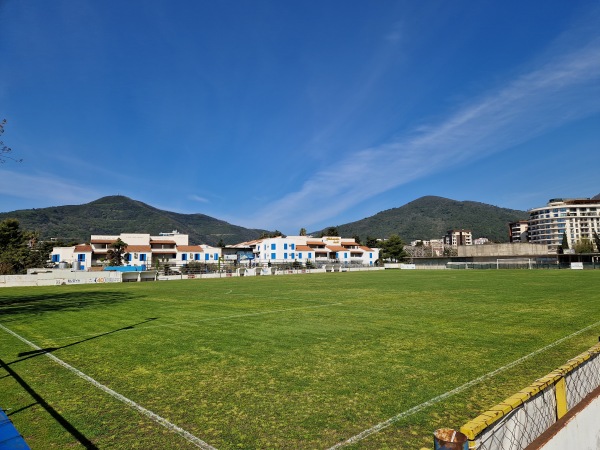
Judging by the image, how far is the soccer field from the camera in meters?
5.11

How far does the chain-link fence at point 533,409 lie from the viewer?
2691 mm

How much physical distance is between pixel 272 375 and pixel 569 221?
689 feet

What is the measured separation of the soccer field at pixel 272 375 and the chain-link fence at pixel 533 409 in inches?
62.5

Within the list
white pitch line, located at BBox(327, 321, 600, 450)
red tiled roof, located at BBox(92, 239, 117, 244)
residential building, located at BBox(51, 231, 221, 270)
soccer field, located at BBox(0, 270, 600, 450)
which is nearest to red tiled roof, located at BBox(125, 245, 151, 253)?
residential building, located at BBox(51, 231, 221, 270)

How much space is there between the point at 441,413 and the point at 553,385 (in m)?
2.15

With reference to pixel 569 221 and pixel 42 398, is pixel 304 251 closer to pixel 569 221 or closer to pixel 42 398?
pixel 42 398

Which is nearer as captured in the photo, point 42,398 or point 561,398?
point 561,398

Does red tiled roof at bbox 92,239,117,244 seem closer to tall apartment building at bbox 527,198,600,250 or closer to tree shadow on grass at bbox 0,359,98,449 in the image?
tree shadow on grass at bbox 0,359,98,449

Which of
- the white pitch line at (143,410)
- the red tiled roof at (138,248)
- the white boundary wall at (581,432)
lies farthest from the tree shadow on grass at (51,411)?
the red tiled roof at (138,248)

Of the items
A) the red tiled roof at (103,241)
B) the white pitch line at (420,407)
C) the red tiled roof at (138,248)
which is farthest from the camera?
the red tiled roof at (103,241)

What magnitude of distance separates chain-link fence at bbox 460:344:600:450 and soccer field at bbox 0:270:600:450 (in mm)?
1588

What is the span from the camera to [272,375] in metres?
7.51

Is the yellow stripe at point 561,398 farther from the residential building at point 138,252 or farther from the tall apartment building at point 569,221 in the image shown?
the tall apartment building at point 569,221

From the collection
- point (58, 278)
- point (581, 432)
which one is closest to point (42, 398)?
point (581, 432)
